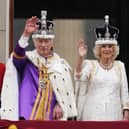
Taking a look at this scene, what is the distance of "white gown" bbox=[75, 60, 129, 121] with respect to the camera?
7273mm

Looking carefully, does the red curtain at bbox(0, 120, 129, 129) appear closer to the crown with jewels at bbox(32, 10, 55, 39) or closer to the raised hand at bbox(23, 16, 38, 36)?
the raised hand at bbox(23, 16, 38, 36)

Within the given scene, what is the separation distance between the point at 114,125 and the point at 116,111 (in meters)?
1.15

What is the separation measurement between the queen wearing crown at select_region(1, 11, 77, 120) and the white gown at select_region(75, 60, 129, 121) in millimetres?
291

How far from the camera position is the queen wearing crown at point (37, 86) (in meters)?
6.82

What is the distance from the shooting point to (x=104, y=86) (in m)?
7.27

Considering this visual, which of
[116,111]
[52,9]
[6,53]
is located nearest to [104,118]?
[116,111]

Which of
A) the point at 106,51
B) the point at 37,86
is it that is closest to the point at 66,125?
the point at 37,86

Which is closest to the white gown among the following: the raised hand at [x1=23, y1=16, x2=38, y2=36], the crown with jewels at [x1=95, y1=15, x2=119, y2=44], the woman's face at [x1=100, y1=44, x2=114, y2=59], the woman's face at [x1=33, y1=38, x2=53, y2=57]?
the woman's face at [x1=100, y1=44, x2=114, y2=59]

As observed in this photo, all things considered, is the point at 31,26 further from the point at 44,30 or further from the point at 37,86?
the point at 37,86

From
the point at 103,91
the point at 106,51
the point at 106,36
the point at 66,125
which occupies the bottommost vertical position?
the point at 66,125

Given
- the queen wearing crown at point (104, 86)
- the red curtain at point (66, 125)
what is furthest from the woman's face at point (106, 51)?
the red curtain at point (66, 125)

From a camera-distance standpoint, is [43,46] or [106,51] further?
[106,51]

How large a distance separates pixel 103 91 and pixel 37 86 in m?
0.75

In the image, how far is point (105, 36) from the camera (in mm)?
7418
